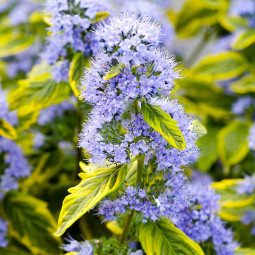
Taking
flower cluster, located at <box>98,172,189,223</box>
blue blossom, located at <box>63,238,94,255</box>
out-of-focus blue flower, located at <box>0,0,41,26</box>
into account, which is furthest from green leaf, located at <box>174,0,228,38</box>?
blue blossom, located at <box>63,238,94,255</box>

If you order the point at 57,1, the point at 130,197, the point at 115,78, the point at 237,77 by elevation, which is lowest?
the point at 130,197

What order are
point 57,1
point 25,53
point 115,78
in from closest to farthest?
point 115,78 → point 57,1 → point 25,53

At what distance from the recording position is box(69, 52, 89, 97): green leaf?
2.90ft

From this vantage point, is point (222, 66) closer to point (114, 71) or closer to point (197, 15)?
point (197, 15)

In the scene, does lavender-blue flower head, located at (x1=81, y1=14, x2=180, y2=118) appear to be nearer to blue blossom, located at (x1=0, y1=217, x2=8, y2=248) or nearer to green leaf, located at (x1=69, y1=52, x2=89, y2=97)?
green leaf, located at (x1=69, y1=52, x2=89, y2=97)

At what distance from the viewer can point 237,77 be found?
1.58m

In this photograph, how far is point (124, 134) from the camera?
2.19ft

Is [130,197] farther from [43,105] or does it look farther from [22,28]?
[22,28]

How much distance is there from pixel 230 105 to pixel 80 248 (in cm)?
98

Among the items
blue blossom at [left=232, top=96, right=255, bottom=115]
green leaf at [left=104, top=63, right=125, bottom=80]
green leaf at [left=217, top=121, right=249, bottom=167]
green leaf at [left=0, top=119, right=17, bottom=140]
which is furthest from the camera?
blue blossom at [left=232, top=96, right=255, bottom=115]

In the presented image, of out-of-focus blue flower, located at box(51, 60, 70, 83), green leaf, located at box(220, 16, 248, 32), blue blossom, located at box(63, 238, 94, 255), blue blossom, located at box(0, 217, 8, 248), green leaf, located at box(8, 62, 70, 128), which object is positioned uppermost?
green leaf, located at box(220, 16, 248, 32)

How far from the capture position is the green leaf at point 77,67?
88cm

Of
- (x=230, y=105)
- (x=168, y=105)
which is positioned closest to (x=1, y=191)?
(x=168, y=105)

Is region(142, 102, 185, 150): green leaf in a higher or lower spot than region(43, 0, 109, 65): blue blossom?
lower
